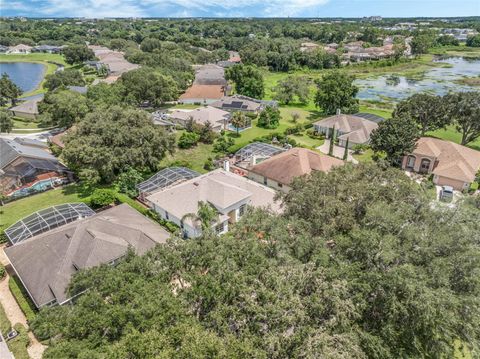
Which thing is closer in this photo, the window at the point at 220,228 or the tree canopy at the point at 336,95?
the window at the point at 220,228

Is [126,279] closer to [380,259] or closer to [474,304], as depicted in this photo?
[380,259]

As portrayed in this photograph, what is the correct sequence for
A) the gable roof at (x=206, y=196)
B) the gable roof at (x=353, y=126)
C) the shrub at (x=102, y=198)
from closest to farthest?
the gable roof at (x=206, y=196), the shrub at (x=102, y=198), the gable roof at (x=353, y=126)

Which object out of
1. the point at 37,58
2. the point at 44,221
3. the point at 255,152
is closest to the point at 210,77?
the point at 255,152

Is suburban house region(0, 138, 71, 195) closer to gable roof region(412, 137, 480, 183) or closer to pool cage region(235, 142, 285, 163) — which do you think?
pool cage region(235, 142, 285, 163)

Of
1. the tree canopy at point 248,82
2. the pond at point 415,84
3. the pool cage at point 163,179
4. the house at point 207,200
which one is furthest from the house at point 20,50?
the house at point 207,200

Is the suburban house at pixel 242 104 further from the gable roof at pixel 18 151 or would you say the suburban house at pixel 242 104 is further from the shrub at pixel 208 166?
the gable roof at pixel 18 151

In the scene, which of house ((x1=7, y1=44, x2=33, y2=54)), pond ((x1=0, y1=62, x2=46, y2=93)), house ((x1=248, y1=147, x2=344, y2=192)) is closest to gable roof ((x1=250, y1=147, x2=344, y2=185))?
house ((x1=248, y1=147, x2=344, y2=192))

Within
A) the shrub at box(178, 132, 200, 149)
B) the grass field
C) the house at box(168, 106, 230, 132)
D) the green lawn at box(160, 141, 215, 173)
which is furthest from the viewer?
the grass field

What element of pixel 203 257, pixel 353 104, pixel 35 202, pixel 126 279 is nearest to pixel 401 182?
pixel 203 257
